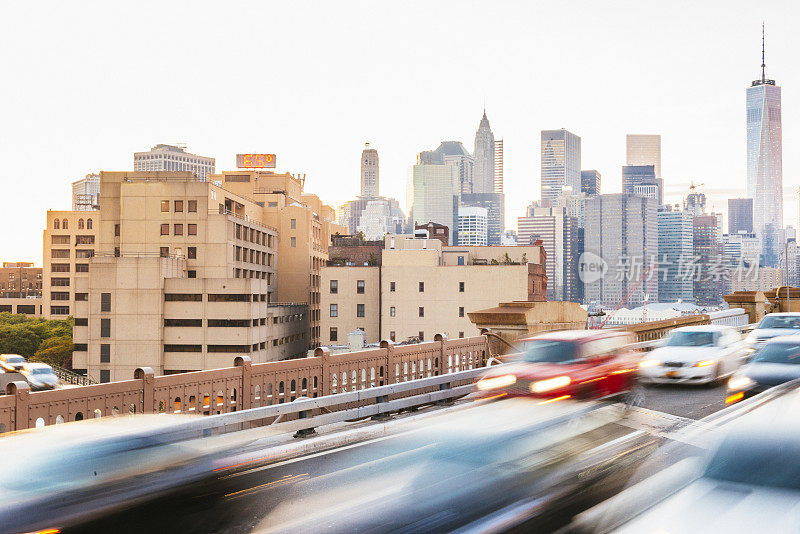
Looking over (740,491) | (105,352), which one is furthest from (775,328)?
(105,352)

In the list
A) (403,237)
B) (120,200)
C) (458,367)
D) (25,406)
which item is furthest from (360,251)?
(25,406)

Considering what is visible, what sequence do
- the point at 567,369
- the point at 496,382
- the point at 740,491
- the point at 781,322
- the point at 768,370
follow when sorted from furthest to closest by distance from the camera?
1. the point at 781,322
2. the point at 768,370
3. the point at 567,369
4. the point at 496,382
5. the point at 740,491

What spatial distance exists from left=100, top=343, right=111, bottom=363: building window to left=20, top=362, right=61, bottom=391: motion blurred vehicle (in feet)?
150

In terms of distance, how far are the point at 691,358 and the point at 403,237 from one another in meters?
83.6

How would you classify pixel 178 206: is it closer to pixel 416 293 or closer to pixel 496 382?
pixel 416 293

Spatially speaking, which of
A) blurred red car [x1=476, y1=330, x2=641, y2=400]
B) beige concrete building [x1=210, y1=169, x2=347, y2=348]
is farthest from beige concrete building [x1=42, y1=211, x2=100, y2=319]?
blurred red car [x1=476, y1=330, x2=641, y2=400]

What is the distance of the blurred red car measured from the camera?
9727 mm

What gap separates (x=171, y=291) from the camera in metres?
78.2

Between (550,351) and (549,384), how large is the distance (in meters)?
0.93

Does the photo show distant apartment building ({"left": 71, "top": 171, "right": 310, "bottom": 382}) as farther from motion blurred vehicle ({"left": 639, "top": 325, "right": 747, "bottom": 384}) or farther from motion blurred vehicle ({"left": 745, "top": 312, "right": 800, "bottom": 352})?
motion blurred vehicle ({"left": 639, "top": 325, "right": 747, "bottom": 384})

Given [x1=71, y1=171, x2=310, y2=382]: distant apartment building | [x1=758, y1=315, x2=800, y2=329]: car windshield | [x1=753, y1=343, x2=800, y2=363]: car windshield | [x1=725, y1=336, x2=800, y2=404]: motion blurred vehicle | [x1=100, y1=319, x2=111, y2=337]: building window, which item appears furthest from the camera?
[x1=100, y1=319, x2=111, y2=337]: building window

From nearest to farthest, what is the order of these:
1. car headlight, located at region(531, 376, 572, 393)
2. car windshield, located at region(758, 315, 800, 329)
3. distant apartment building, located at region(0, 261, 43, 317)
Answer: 1. car headlight, located at region(531, 376, 572, 393)
2. car windshield, located at region(758, 315, 800, 329)
3. distant apartment building, located at region(0, 261, 43, 317)

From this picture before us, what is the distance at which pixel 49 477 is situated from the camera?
556 centimetres

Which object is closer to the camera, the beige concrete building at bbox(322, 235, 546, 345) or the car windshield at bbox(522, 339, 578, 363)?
the car windshield at bbox(522, 339, 578, 363)
